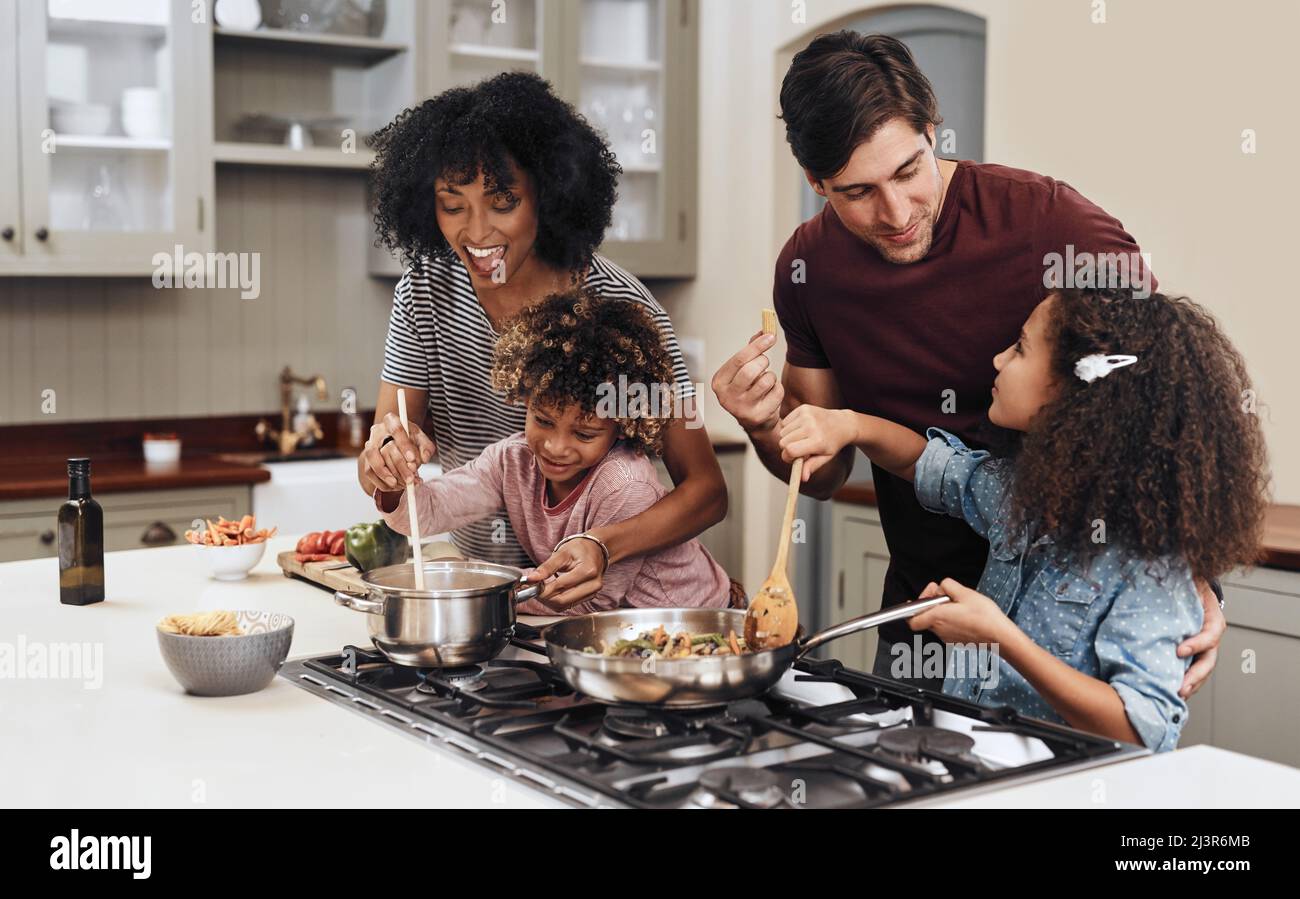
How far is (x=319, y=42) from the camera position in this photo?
398cm

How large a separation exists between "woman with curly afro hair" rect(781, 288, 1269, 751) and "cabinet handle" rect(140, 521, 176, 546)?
2.45 m

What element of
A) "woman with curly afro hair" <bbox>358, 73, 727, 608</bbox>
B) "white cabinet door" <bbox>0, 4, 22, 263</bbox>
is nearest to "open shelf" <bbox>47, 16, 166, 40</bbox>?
"white cabinet door" <bbox>0, 4, 22, 263</bbox>

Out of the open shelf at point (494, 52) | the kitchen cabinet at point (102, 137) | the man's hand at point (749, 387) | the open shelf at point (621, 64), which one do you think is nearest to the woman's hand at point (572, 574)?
the man's hand at point (749, 387)

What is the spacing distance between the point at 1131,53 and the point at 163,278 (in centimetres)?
272

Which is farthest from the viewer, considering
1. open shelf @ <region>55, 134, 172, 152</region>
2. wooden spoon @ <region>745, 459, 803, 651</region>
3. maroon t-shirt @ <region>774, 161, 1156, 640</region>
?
open shelf @ <region>55, 134, 172, 152</region>

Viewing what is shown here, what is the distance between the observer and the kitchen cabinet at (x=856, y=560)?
140 inches

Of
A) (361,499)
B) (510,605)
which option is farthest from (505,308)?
(361,499)

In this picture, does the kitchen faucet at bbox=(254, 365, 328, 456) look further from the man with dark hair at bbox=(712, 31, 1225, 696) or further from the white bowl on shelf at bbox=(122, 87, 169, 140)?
the man with dark hair at bbox=(712, 31, 1225, 696)

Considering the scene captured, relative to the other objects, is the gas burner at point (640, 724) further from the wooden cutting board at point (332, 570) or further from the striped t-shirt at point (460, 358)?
the striped t-shirt at point (460, 358)

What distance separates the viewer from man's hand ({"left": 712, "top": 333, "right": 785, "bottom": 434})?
5.73 ft

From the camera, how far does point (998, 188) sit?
6.30 ft

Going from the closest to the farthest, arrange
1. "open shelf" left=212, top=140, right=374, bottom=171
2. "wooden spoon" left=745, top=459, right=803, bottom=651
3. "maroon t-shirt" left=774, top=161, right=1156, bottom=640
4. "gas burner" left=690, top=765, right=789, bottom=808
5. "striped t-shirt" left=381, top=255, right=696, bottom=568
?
"gas burner" left=690, top=765, right=789, bottom=808, "wooden spoon" left=745, top=459, right=803, bottom=651, "maroon t-shirt" left=774, top=161, right=1156, bottom=640, "striped t-shirt" left=381, top=255, right=696, bottom=568, "open shelf" left=212, top=140, right=374, bottom=171

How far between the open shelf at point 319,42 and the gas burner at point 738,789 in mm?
3308
